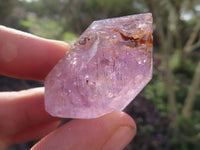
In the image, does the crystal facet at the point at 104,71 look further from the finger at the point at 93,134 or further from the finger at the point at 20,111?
the finger at the point at 20,111

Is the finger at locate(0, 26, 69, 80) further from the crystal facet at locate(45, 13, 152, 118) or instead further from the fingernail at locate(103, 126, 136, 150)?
the fingernail at locate(103, 126, 136, 150)

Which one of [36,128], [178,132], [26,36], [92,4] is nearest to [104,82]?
[26,36]

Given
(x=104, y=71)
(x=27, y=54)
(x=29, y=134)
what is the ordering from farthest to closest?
(x=29, y=134)
(x=27, y=54)
(x=104, y=71)

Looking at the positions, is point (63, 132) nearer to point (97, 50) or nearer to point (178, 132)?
point (97, 50)

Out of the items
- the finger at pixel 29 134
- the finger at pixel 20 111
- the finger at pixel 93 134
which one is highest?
the finger at pixel 93 134

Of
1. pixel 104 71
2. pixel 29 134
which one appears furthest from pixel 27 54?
pixel 29 134

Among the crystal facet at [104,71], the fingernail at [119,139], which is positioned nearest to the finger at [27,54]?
the crystal facet at [104,71]

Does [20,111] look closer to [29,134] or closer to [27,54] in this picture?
[29,134]
